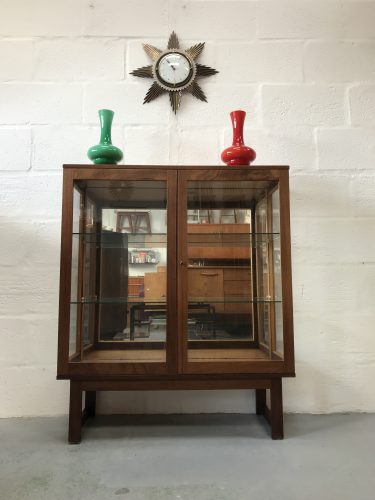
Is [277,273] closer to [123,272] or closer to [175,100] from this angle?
[123,272]

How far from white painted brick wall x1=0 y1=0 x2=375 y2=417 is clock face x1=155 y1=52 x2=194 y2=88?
0.11 m

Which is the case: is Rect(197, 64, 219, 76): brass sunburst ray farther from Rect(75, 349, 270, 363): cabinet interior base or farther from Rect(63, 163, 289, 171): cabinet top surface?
Rect(75, 349, 270, 363): cabinet interior base

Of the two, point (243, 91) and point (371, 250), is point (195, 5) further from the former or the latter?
point (371, 250)

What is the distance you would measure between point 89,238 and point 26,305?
0.60 meters

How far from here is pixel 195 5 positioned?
2070mm

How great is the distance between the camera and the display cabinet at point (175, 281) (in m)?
1.55

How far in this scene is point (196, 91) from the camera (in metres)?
2.04

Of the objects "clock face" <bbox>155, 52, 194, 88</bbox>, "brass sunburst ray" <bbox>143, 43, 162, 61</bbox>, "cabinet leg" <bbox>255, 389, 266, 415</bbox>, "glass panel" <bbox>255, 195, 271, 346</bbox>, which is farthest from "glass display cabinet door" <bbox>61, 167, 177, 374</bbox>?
"brass sunburst ray" <bbox>143, 43, 162, 61</bbox>

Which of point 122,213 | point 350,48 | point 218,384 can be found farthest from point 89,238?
point 350,48

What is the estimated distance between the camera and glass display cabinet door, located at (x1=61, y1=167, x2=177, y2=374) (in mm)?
1573

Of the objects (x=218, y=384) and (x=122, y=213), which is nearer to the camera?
(x=218, y=384)

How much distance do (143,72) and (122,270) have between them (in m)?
1.16

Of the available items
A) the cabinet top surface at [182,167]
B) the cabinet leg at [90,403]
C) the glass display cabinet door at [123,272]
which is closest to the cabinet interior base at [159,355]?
the glass display cabinet door at [123,272]

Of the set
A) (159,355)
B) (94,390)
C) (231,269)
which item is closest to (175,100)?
(231,269)
